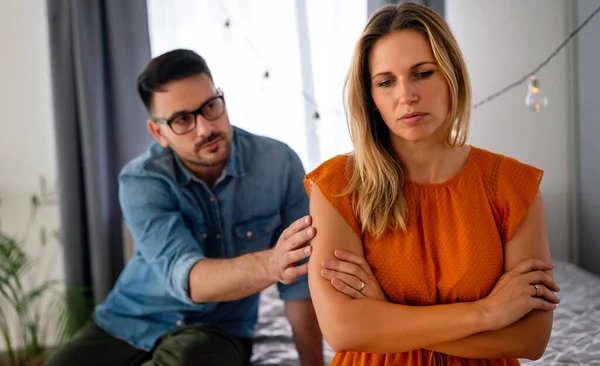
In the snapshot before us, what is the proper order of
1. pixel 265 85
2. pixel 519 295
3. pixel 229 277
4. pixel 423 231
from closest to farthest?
pixel 519 295 → pixel 423 231 → pixel 229 277 → pixel 265 85

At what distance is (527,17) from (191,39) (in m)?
1.44

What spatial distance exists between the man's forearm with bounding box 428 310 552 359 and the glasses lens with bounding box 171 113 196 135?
3.06 ft

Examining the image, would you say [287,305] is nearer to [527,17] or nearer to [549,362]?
[549,362]

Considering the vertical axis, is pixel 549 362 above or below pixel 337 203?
below

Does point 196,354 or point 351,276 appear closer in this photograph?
point 351,276

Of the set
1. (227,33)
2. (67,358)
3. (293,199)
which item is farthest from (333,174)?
(227,33)

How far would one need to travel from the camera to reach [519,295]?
102cm

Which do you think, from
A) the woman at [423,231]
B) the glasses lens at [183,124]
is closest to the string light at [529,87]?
the glasses lens at [183,124]

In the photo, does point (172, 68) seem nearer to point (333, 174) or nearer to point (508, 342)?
point (333, 174)

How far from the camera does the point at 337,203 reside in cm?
113

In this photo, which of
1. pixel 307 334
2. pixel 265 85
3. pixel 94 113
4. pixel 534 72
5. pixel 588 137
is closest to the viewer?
pixel 307 334

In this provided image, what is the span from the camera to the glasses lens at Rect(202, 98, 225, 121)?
1633 millimetres

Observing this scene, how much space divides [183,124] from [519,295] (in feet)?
3.37

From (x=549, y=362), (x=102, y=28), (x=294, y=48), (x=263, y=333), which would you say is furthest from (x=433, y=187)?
(x=102, y=28)
